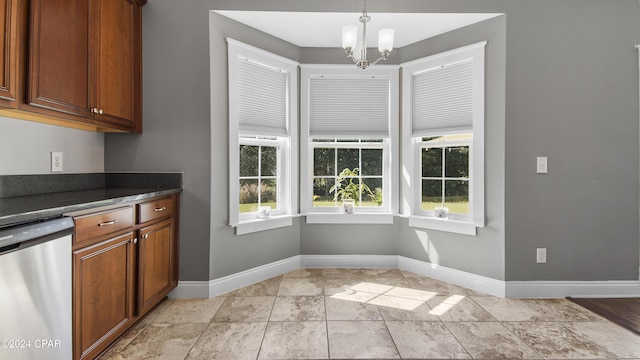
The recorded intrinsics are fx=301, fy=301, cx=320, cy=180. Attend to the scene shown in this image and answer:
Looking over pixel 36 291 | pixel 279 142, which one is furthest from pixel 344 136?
pixel 36 291

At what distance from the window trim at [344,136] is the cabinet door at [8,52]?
2.20m

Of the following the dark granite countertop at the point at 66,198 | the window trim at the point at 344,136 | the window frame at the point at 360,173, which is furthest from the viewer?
the window frame at the point at 360,173

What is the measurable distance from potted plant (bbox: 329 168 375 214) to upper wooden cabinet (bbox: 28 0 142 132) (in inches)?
79.2

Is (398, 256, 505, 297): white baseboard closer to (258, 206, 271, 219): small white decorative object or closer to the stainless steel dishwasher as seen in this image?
(258, 206, 271, 219): small white decorative object

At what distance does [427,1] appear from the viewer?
2668 mm

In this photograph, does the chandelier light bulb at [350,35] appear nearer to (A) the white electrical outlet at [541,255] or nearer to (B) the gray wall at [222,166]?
(B) the gray wall at [222,166]

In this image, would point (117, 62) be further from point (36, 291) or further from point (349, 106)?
point (349, 106)

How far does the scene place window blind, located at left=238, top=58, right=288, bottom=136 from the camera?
286cm

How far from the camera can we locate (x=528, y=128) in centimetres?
263

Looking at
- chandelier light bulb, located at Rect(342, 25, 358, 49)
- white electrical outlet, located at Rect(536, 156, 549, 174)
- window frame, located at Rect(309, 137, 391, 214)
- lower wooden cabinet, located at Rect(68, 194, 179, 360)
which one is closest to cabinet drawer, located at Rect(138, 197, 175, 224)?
lower wooden cabinet, located at Rect(68, 194, 179, 360)

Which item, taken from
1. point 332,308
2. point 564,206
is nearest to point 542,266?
point 564,206

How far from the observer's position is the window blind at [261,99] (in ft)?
9.38

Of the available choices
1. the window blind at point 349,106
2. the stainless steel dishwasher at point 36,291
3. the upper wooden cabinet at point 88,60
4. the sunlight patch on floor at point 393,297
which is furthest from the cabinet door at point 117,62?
the sunlight patch on floor at point 393,297

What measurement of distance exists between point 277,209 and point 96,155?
65.7 inches
